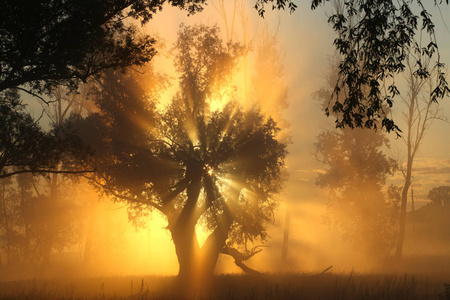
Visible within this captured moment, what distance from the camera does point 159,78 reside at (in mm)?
23156

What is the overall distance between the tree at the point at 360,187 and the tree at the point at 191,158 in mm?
19025

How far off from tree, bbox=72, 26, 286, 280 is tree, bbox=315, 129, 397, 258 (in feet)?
62.4

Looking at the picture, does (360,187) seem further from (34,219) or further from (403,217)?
(34,219)

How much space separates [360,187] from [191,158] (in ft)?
75.6

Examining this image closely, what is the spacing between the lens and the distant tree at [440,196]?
86.5 metres

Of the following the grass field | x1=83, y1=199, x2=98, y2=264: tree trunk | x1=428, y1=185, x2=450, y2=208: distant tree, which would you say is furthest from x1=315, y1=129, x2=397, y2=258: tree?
x1=428, y1=185, x2=450, y2=208: distant tree

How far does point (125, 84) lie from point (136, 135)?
9.66ft

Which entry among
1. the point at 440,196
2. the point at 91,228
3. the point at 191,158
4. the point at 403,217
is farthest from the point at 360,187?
the point at 440,196

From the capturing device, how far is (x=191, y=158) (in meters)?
19.2

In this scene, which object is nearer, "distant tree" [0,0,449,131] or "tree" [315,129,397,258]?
"distant tree" [0,0,449,131]

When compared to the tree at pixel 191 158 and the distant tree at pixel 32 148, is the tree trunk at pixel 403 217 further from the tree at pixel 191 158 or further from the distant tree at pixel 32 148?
the distant tree at pixel 32 148

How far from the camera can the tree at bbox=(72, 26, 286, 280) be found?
18734mm

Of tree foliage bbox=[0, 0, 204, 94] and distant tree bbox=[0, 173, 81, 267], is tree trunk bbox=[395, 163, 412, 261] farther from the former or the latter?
distant tree bbox=[0, 173, 81, 267]

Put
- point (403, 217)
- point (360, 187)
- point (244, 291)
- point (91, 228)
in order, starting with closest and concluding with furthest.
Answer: point (244, 291) < point (403, 217) < point (360, 187) < point (91, 228)
